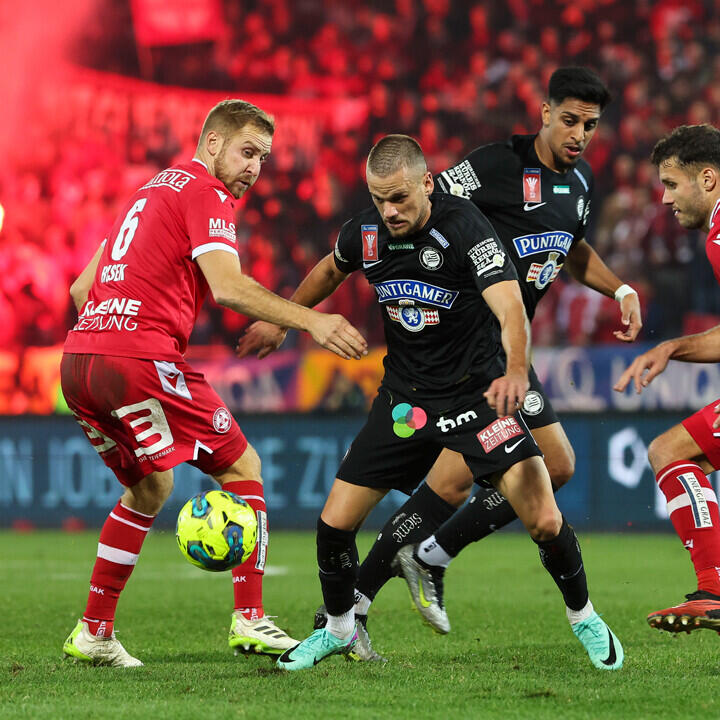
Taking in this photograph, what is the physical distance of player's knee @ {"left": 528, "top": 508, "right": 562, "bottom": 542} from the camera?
447cm

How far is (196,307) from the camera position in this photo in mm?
4957

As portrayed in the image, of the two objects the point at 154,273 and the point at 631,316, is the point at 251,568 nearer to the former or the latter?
the point at 154,273

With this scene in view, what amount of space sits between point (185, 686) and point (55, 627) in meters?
2.05

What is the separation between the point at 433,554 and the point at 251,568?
3.35 ft

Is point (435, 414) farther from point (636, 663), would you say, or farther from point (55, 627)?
point (55, 627)

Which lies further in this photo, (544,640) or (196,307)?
(544,640)

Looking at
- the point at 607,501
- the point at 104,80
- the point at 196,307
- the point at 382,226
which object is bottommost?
the point at 607,501

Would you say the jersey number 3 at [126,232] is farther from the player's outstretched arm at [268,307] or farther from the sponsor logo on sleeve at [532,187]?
the sponsor logo on sleeve at [532,187]

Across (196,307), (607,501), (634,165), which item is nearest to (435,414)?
(196,307)

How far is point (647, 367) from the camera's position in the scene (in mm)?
4457

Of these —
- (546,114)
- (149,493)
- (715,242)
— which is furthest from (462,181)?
(149,493)

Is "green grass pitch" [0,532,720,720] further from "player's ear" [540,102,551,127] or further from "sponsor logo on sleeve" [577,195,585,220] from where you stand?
"player's ear" [540,102,551,127]

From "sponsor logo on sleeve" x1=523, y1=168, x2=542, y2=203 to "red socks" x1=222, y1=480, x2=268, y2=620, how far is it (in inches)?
74.2

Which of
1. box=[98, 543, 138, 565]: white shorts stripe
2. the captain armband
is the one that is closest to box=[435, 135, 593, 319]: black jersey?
the captain armband
